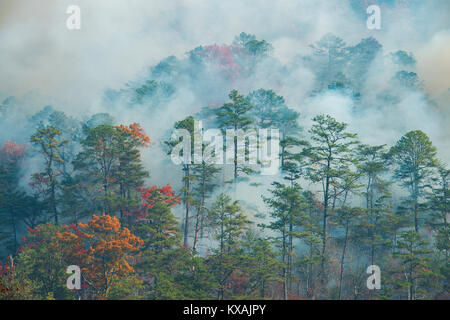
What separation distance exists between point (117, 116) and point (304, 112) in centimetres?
3829

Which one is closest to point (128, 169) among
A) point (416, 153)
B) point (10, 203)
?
point (10, 203)

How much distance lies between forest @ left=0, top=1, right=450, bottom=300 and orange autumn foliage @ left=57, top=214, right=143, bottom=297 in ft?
0.41

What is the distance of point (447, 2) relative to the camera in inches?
A: 4488

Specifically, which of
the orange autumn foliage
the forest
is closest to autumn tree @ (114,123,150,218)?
the forest

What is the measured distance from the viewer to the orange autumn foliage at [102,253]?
27.9 meters

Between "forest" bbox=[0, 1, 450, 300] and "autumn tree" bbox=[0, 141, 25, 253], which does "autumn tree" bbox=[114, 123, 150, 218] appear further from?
"autumn tree" bbox=[0, 141, 25, 253]

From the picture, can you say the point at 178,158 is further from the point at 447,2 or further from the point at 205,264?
the point at 447,2

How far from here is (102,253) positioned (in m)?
28.0

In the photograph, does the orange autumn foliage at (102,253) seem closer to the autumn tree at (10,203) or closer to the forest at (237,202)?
the forest at (237,202)

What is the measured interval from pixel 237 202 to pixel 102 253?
599 inches

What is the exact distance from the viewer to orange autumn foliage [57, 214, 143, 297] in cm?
2794

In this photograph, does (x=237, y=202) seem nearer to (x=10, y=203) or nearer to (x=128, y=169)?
(x=128, y=169)

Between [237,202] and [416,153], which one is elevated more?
[416,153]
